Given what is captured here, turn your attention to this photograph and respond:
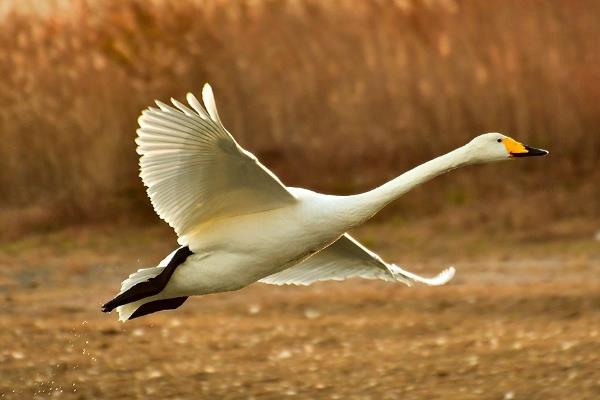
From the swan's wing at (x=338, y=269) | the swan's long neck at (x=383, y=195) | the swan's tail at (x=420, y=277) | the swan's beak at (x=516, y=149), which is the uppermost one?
the swan's beak at (x=516, y=149)

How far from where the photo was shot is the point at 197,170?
6594 millimetres

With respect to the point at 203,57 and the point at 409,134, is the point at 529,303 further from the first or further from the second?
the point at 203,57

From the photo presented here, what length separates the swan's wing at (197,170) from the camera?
251 inches

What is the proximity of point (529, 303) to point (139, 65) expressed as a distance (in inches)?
195

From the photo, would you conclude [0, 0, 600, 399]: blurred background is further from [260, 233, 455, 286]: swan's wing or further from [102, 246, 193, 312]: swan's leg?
[102, 246, 193, 312]: swan's leg

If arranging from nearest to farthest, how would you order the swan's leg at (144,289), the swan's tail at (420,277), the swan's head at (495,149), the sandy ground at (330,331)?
the swan's leg at (144,289) → the swan's head at (495,149) → the swan's tail at (420,277) → the sandy ground at (330,331)

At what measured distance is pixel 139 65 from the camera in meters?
14.0

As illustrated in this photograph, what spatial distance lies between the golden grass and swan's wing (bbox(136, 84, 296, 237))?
22.8ft

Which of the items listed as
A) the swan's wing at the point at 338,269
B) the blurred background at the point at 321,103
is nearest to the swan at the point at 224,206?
the swan's wing at the point at 338,269

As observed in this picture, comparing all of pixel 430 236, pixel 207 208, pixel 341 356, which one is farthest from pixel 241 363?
pixel 430 236

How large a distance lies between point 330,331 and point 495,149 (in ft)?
10.5

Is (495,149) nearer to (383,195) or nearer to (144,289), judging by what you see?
(383,195)

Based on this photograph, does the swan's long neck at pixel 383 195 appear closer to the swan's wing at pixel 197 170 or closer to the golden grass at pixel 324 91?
the swan's wing at pixel 197 170

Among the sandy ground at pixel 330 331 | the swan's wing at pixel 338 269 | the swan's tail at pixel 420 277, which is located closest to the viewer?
the swan's tail at pixel 420 277
